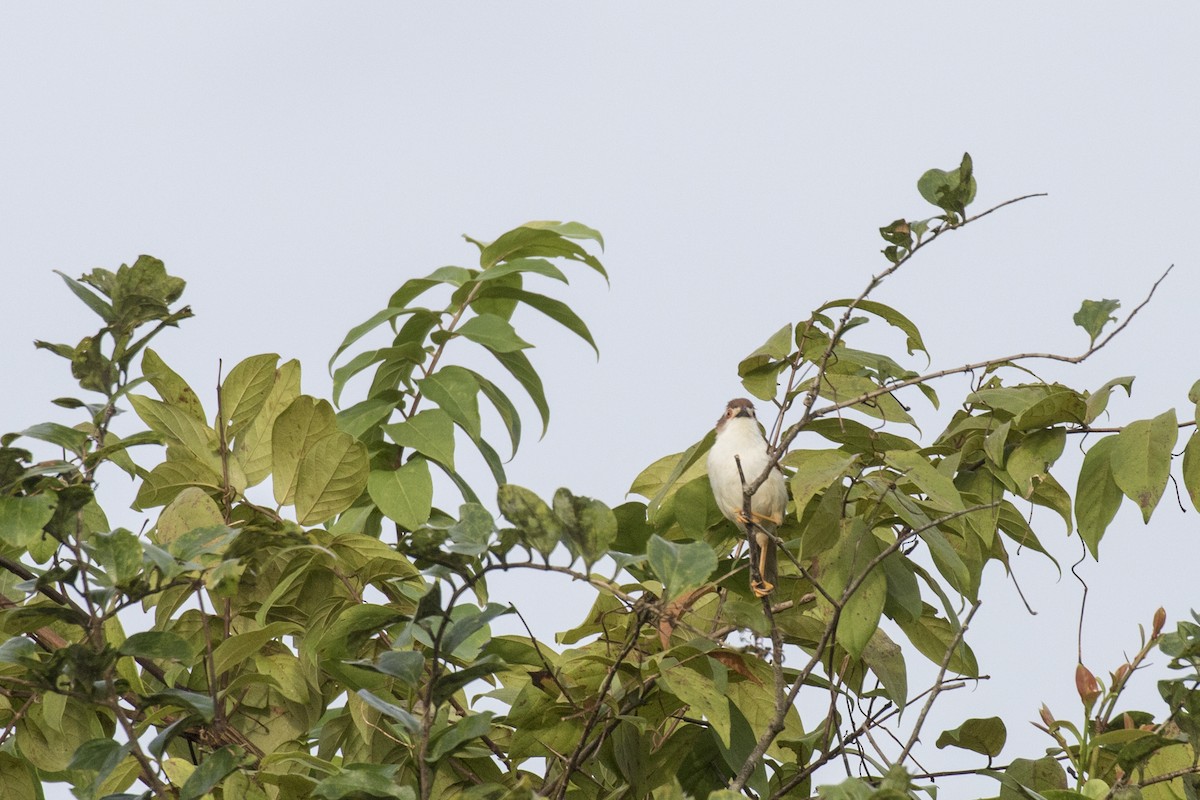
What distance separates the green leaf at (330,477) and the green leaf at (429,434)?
0.60 feet

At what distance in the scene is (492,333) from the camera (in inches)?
116

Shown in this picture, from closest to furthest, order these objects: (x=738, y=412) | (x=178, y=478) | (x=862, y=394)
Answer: (x=862, y=394) < (x=178, y=478) < (x=738, y=412)

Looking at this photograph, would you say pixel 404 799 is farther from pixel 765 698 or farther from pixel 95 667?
pixel 765 698

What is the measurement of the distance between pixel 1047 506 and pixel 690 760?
0.83 m

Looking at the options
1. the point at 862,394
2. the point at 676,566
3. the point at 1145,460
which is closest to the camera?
the point at 676,566

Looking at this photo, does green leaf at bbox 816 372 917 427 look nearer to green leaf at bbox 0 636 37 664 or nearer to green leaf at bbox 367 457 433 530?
green leaf at bbox 367 457 433 530

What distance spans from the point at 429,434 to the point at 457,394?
14cm

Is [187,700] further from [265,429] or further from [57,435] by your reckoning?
[265,429]

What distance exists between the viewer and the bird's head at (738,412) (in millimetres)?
3324

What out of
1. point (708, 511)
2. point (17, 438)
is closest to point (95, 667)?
point (17, 438)

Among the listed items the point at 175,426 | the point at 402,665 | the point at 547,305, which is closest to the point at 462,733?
the point at 402,665

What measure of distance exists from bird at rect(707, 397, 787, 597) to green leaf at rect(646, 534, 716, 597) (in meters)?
0.32

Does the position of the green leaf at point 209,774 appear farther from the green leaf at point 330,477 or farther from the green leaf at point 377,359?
the green leaf at point 377,359

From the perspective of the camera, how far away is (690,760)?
7.86 feet
